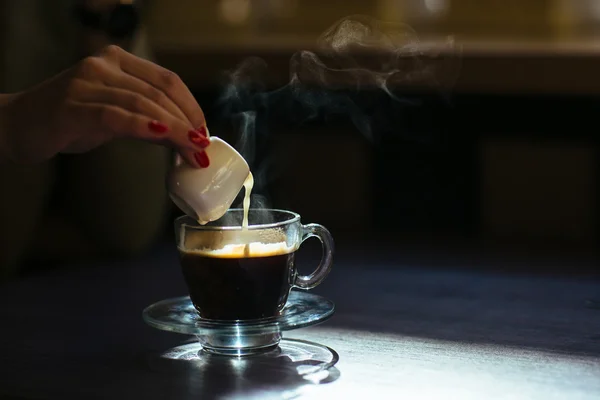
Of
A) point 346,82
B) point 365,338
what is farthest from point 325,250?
point 346,82

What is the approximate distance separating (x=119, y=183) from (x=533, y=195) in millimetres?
1022

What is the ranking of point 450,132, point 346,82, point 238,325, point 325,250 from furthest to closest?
point 450,132, point 346,82, point 325,250, point 238,325

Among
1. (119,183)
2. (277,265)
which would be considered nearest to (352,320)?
(277,265)

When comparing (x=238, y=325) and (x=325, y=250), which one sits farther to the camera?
(x=325, y=250)

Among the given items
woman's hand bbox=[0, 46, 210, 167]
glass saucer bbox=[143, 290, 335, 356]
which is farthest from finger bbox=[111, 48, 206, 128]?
glass saucer bbox=[143, 290, 335, 356]

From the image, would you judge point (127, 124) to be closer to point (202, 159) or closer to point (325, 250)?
point (202, 159)

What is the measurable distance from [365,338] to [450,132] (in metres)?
1.34

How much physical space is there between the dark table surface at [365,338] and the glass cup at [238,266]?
8cm

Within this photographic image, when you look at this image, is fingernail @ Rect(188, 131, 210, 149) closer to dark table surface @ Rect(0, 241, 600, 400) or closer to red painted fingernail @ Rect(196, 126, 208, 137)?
red painted fingernail @ Rect(196, 126, 208, 137)

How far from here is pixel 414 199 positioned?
2.47 metres

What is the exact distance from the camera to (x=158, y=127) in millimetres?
1114

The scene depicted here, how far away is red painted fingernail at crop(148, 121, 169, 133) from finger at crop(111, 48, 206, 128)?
0.15 ft

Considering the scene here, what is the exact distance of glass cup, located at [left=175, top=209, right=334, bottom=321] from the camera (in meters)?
1.12

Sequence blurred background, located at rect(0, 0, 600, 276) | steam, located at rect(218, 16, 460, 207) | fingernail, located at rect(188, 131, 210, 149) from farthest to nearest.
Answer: steam, located at rect(218, 16, 460, 207) → blurred background, located at rect(0, 0, 600, 276) → fingernail, located at rect(188, 131, 210, 149)
